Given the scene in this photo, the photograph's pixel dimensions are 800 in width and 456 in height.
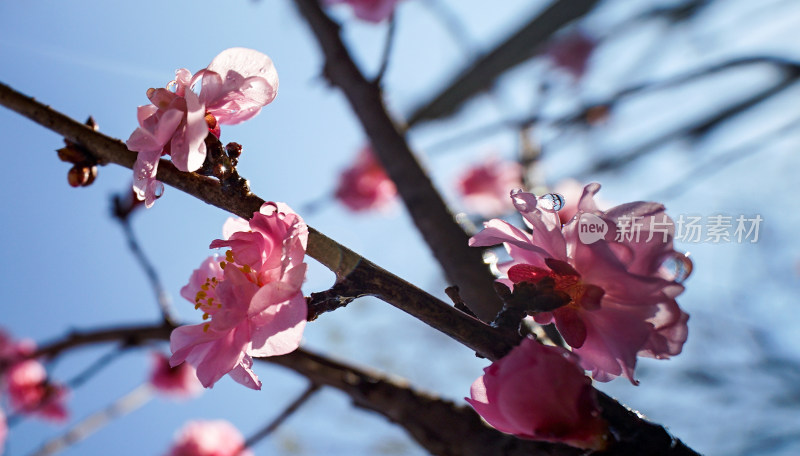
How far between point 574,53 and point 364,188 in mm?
1468

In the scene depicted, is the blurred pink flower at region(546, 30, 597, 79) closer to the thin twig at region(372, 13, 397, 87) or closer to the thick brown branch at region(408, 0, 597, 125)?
the thick brown branch at region(408, 0, 597, 125)

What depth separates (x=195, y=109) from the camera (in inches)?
19.1

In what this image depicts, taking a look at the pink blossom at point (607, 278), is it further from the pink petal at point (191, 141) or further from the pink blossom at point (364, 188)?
the pink blossom at point (364, 188)

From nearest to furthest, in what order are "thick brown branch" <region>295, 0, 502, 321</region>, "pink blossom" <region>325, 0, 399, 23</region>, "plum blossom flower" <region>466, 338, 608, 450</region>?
"plum blossom flower" <region>466, 338, 608, 450</region> → "thick brown branch" <region>295, 0, 502, 321</region> → "pink blossom" <region>325, 0, 399, 23</region>

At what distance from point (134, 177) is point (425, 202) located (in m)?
0.71

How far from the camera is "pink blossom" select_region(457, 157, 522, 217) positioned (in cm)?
266

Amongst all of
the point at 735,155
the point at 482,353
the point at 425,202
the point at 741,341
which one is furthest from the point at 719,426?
the point at 482,353

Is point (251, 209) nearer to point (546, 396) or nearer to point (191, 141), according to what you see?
point (191, 141)

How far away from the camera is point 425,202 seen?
113 cm

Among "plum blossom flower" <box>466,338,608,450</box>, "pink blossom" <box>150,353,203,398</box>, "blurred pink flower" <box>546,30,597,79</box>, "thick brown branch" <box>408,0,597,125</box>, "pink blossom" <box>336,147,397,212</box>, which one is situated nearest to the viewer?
"plum blossom flower" <box>466,338,608,450</box>

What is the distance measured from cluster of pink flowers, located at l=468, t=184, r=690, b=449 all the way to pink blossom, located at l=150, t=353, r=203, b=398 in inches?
83.1

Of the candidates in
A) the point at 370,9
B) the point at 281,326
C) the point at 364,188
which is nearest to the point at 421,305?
the point at 281,326

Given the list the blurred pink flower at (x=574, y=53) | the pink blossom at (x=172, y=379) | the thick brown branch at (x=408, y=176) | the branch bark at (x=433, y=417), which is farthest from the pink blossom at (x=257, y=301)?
Result: the blurred pink flower at (x=574, y=53)
